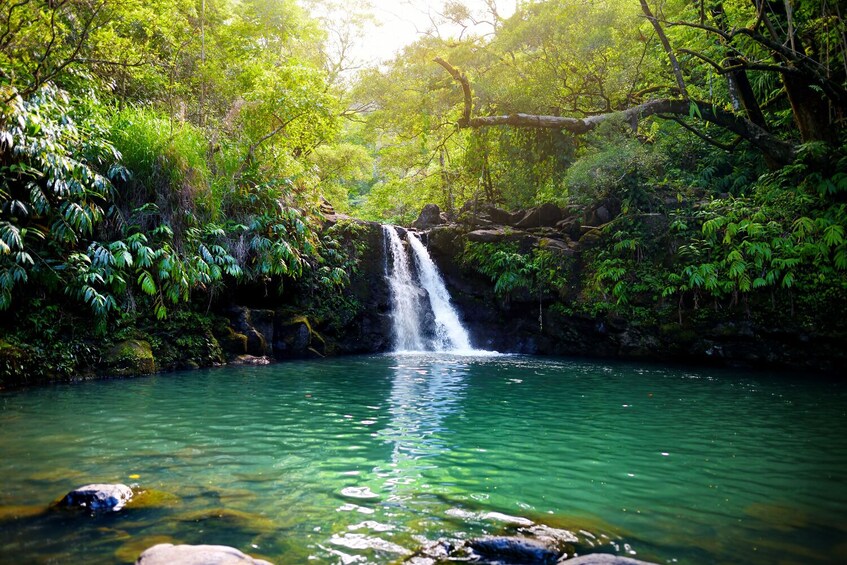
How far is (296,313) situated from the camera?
1497 centimetres

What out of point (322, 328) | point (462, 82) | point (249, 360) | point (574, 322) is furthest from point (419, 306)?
point (462, 82)

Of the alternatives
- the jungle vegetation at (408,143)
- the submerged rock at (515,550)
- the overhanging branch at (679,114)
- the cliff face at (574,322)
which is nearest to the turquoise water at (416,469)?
the submerged rock at (515,550)

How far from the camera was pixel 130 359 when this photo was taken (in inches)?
414

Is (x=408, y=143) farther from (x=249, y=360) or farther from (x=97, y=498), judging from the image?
(x=97, y=498)

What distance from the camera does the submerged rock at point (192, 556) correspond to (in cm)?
253

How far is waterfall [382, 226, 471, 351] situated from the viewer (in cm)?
1720

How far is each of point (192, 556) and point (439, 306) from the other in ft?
51.5

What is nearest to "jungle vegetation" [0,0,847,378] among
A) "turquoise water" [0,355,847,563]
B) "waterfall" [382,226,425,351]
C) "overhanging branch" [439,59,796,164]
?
"overhanging branch" [439,59,796,164]

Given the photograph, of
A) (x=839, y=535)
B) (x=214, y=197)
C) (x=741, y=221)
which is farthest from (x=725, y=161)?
(x=839, y=535)

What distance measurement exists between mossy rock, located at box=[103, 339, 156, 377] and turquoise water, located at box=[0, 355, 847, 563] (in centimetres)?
157

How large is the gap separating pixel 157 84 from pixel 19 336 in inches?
288

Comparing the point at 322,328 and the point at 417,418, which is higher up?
the point at 322,328

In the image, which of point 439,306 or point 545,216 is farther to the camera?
point 545,216

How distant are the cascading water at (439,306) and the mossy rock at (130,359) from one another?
8.73m
